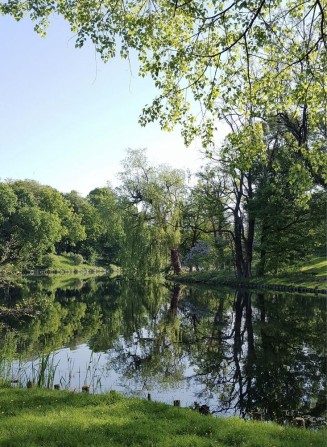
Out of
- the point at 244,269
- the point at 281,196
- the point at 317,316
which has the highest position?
the point at 281,196

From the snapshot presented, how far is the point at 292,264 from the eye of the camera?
3441cm

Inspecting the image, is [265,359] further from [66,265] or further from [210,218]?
[66,265]

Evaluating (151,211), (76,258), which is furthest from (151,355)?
(76,258)

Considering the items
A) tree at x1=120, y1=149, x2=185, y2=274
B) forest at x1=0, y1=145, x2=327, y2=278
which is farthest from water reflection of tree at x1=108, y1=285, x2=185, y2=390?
tree at x1=120, y1=149, x2=185, y2=274

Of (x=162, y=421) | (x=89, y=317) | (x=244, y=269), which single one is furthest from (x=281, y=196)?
(x=162, y=421)

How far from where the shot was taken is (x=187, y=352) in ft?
44.8

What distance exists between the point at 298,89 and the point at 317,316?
13568 mm

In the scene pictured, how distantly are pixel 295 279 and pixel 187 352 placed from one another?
2069 centimetres

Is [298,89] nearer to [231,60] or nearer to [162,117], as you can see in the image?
[231,60]

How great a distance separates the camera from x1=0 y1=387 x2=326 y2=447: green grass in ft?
17.8

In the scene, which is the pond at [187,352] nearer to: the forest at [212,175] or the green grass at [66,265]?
the forest at [212,175]

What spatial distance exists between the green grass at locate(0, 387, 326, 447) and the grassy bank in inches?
880

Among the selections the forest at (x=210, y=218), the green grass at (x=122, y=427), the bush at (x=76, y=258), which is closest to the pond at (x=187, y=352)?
the green grass at (x=122, y=427)

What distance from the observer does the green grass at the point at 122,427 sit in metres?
5.42
